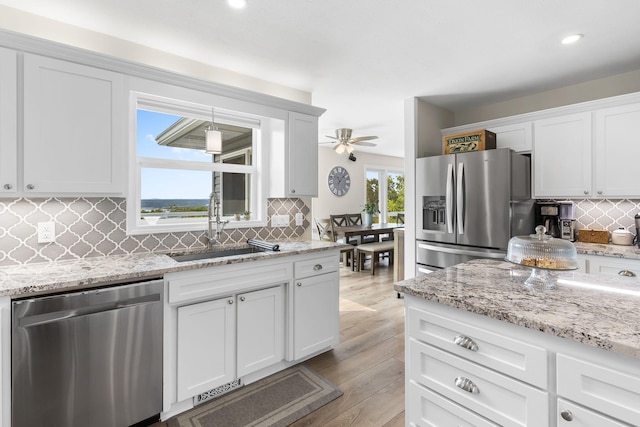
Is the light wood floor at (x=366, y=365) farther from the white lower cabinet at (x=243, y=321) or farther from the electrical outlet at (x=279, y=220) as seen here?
the electrical outlet at (x=279, y=220)

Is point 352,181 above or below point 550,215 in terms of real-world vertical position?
above

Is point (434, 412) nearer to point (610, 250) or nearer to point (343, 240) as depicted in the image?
point (610, 250)

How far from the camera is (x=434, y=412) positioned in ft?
4.18

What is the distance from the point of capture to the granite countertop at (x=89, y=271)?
1462 millimetres

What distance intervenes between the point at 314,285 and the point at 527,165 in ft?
8.37

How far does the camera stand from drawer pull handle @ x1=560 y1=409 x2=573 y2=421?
93cm

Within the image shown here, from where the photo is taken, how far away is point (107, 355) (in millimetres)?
1658

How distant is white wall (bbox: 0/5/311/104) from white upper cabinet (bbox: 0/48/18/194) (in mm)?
286

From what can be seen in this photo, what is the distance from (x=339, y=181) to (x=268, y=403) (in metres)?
5.39

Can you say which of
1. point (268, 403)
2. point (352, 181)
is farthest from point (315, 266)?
point (352, 181)

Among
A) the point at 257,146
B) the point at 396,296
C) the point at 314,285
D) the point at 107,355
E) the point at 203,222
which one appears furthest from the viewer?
the point at 396,296

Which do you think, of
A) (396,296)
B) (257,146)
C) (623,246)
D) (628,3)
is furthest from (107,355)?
(623,246)

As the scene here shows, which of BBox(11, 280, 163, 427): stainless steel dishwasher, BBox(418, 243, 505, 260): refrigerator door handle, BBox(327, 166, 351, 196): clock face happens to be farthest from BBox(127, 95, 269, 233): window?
BBox(327, 166, 351, 196): clock face

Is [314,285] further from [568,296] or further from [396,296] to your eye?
[396,296]
